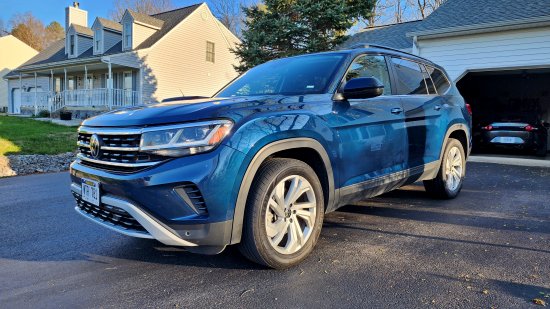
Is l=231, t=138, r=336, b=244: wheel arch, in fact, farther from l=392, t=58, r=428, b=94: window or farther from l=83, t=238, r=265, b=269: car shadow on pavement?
l=392, t=58, r=428, b=94: window

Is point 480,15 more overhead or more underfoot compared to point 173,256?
more overhead

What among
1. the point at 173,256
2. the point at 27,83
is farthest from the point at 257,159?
the point at 27,83

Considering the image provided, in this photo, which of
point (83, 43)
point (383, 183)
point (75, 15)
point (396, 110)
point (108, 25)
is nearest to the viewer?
point (383, 183)

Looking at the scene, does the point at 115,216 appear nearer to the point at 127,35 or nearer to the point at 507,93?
the point at 507,93

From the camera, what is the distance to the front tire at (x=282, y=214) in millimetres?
2736

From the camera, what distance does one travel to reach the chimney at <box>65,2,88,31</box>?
26.7m

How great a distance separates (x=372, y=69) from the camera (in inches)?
162

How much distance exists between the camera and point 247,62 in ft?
49.2

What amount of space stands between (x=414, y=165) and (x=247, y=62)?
11539 mm

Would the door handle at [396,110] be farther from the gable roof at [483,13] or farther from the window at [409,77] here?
the gable roof at [483,13]

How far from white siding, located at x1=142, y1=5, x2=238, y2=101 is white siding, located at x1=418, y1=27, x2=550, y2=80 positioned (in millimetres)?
13192

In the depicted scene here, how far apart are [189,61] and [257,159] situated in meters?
22.5

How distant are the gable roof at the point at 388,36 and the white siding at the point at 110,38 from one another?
14425 mm

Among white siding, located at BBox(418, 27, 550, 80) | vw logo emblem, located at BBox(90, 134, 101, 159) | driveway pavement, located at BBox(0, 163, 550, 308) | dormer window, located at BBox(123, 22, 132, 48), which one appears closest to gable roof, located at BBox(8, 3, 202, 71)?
dormer window, located at BBox(123, 22, 132, 48)
